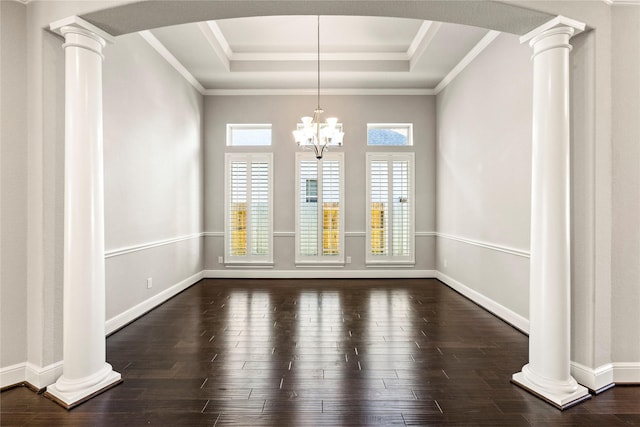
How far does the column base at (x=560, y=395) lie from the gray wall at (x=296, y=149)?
3.86 meters

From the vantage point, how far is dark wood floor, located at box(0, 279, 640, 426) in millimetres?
2135

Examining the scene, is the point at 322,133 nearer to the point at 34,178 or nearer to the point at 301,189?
the point at 301,189

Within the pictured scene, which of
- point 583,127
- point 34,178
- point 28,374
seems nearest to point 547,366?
point 583,127

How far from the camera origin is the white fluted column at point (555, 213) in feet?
7.68

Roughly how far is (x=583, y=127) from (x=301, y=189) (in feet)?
14.2

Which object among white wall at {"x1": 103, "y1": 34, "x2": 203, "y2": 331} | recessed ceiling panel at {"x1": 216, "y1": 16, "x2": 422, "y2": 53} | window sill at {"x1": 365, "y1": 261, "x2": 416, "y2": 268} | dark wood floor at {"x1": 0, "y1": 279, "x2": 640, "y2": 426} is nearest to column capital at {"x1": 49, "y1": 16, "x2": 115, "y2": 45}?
white wall at {"x1": 103, "y1": 34, "x2": 203, "y2": 331}

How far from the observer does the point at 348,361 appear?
2867mm


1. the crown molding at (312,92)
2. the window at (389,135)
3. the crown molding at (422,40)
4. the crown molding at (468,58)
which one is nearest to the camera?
the crown molding at (468,58)

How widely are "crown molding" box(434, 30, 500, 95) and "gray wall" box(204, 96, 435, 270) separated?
47 centimetres

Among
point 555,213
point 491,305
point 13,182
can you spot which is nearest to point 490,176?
point 491,305

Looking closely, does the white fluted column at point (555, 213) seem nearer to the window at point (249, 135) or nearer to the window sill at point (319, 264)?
the window sill at point (319, 264)

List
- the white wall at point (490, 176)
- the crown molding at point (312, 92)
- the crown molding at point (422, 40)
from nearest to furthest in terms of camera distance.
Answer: the white wall at point (490, 176) → the crown molding at point (422, 40) → the crown molding at point (312, 92)

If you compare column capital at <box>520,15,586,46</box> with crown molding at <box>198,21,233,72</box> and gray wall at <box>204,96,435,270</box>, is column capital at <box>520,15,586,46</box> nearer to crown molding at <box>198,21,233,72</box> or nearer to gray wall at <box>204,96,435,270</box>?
crown molding at <box>198,21,233,72</box>

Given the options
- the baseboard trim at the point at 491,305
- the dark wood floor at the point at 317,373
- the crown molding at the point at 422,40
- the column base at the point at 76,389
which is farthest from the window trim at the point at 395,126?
the column base at the point at 76,389
